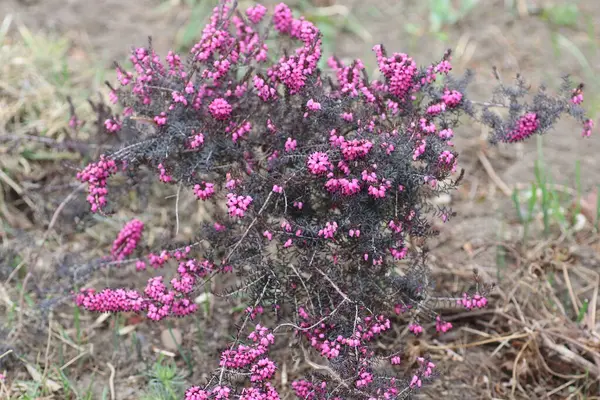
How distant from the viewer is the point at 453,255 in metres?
3.09

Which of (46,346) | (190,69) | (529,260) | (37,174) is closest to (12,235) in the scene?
(37,174)

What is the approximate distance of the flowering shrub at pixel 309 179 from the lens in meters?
2.10

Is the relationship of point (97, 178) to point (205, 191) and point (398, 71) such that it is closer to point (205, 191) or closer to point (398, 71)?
point (205, 191)

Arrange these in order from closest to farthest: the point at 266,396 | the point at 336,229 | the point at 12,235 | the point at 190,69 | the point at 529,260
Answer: the point at 266,396
the point at 336,229
the point at 190,69
the point at 529,260
the point at 12,235

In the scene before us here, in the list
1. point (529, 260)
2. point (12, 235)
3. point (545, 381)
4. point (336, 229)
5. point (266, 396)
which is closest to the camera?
point (266, 396)

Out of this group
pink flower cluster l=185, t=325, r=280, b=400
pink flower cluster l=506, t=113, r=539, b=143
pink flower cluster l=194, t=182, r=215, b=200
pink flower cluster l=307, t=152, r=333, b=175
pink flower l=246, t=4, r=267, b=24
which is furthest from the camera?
pink flower l=246, t=4, r=267, b=24

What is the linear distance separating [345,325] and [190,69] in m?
0.91

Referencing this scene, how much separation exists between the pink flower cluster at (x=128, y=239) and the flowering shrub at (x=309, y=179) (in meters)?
0.20

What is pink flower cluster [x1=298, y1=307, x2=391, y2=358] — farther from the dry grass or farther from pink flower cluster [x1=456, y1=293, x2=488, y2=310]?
the dry grass

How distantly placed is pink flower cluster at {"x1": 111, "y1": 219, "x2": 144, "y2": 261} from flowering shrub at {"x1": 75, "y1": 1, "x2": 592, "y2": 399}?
0.20m

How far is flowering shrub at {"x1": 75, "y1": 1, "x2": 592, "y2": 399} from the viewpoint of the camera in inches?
82.7

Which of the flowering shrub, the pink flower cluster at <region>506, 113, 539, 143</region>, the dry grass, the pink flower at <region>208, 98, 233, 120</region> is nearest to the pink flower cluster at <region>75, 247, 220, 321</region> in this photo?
the flowering shrub

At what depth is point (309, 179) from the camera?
87.0 inches

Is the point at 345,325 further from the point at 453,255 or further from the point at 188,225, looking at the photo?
the point at 188,225
